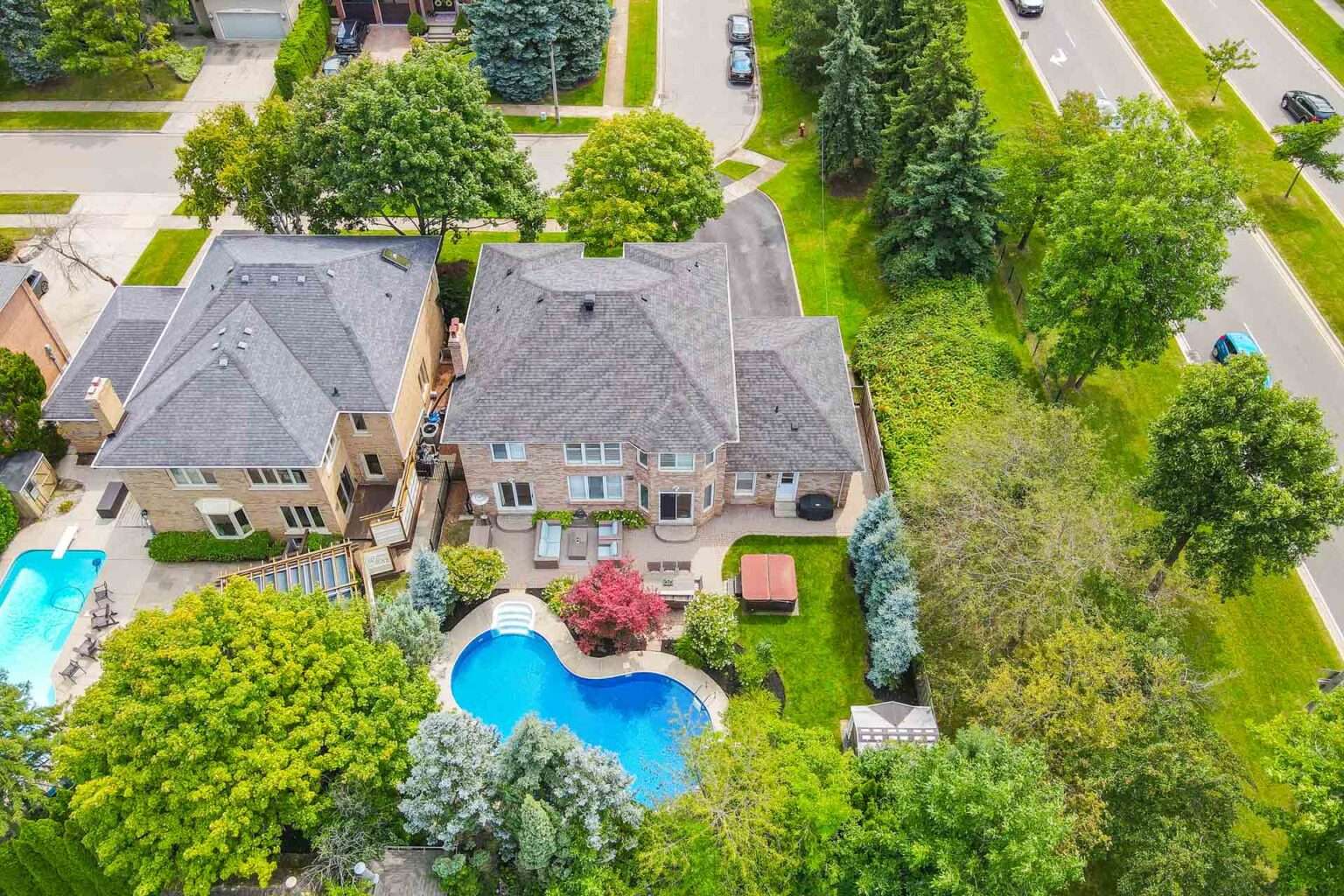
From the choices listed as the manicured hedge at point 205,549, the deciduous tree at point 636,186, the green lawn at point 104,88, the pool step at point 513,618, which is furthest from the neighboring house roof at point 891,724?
the green lawn at point 104,88

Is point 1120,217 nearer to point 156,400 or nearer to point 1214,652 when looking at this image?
point 1214,652

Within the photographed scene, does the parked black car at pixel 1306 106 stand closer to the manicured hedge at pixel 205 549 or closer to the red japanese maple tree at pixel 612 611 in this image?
the red japanese maple tree at pixel 612 611

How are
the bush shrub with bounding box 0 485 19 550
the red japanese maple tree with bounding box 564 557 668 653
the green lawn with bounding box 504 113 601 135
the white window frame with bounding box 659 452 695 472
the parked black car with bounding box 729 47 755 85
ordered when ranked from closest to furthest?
the red japanese maple tree with bounding box 564 557 668 653 < the white window frame with bounding box 659 452 695 472 < the bush shrub with bounding box 0 485 19 550 < the green lawn with bounding box 504 113 601 135 < the parked black car with bounding box 729 47 755 85

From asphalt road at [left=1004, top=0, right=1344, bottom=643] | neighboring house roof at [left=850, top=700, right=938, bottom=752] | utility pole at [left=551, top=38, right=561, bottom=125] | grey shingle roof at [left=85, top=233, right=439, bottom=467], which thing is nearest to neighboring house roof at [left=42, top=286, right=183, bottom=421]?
grey shingle roof at [left=85, top=233, right=439, bottom=467]

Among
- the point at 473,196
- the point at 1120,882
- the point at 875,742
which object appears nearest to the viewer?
the point at 1120,882

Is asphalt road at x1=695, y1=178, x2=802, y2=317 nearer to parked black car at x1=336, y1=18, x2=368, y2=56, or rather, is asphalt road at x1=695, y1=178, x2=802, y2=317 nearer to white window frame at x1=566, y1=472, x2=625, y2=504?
white window frame at x1=566, y1=472, x2=625, y2=504

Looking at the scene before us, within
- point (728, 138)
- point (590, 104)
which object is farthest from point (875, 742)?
point (590, 104)
